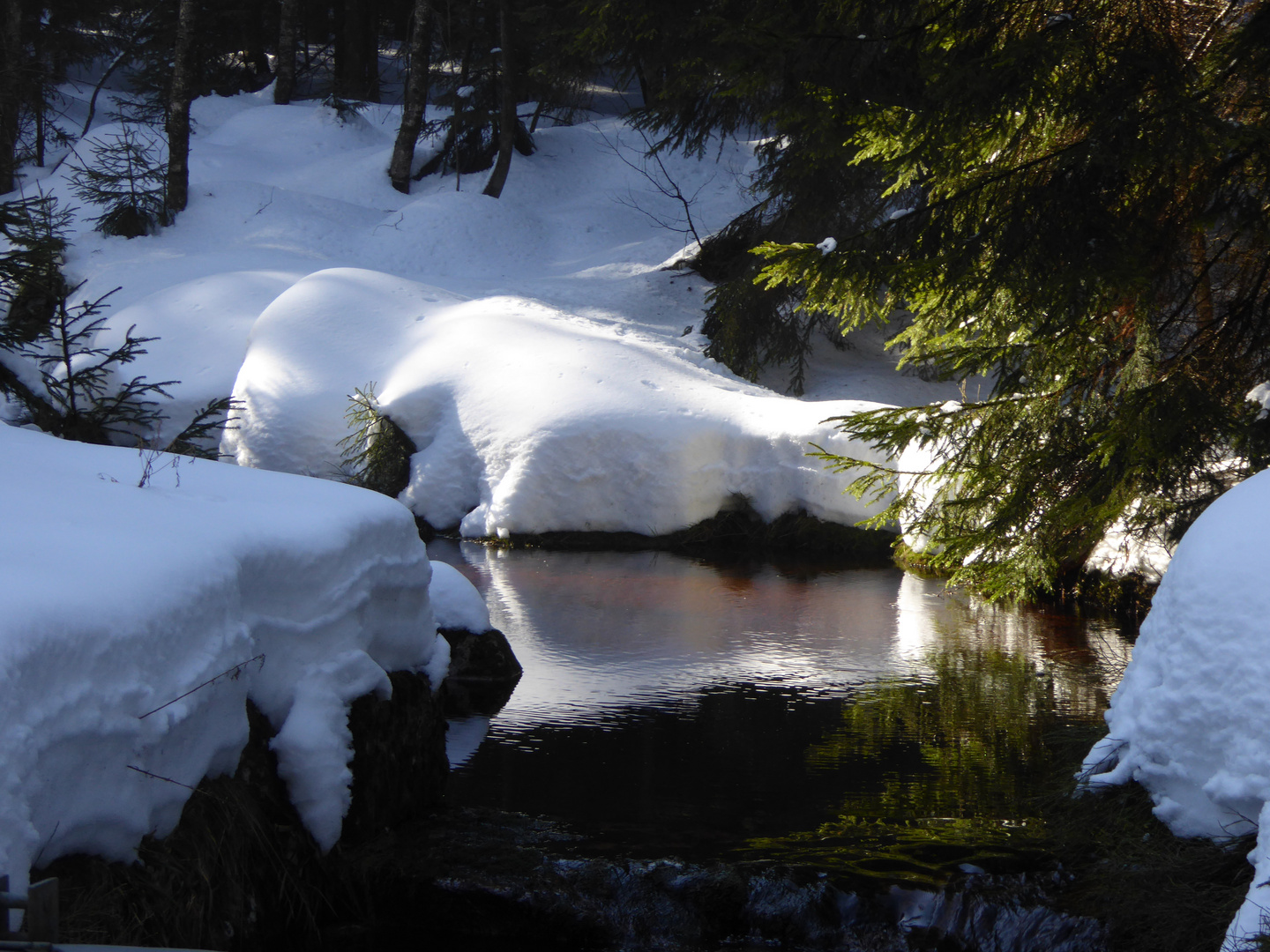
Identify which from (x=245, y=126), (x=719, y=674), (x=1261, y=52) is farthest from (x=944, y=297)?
(x=245, y=126)

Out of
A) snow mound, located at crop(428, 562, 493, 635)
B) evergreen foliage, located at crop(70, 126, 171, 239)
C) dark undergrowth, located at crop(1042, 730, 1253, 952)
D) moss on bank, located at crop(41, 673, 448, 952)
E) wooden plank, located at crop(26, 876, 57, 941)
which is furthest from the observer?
evergreen foliage, located at crop(70, 126, 171, 239)

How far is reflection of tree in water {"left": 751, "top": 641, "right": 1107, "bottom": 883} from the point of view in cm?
441

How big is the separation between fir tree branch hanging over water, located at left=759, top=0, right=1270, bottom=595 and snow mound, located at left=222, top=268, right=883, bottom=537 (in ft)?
12.9

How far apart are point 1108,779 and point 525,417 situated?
341 inches

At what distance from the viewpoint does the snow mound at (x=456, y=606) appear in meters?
6.99

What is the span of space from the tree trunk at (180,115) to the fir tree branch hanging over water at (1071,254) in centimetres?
1270

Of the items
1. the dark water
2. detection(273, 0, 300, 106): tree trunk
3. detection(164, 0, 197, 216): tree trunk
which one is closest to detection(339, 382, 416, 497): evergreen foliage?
the dark water

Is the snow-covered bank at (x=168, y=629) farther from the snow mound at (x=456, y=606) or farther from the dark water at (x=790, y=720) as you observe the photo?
the snow mound at (x=456, y=606)

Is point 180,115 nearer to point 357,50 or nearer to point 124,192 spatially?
point 124,192

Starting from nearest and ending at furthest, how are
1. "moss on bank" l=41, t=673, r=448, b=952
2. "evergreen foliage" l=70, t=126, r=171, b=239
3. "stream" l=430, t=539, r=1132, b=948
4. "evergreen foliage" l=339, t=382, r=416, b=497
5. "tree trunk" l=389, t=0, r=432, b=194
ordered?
"moss on bank" l=41, t=673, r=448, b=952 → "stream" l=430, t=539, r=1132, b=948 → "evergreen foliage" l=339, t=382, r=416, b=497 → "evergreen foliage" l=70, t=126, r=171, b=239 → "tree trunk" l=389, t=0, r=432, b=194

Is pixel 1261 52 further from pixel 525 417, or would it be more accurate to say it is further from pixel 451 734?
pixel 525 417

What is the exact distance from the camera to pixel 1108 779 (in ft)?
12.7

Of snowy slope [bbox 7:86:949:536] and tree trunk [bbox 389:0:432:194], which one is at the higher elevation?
tree trunk [bbox 389:0:432:194]

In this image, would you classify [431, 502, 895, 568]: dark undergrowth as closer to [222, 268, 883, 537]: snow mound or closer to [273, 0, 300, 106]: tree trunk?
[222, 268, 883, 537]: snow mound
